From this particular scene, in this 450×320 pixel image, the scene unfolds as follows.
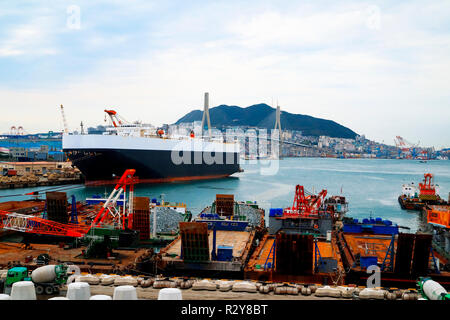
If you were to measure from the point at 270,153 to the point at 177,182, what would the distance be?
347 ft

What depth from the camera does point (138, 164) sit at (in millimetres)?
39781

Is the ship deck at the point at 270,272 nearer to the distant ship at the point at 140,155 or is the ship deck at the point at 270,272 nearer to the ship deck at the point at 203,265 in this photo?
the ship deck at the point at 203,265

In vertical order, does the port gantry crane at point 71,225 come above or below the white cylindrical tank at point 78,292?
below

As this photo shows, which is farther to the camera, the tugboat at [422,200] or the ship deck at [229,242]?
the tugboat at [422,200]

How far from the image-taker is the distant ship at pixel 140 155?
124 feet

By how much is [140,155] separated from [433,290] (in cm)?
3579

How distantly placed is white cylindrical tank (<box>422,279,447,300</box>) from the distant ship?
34.5m

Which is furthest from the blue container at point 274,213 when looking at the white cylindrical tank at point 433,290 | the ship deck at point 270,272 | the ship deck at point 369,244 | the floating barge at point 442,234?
the white cylindrical tank at point 433,290

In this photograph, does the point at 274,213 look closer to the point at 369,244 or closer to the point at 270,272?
the point at 369,244

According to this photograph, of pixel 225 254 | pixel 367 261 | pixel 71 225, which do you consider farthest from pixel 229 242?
pixel 71 225

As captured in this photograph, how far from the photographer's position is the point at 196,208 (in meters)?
29.4

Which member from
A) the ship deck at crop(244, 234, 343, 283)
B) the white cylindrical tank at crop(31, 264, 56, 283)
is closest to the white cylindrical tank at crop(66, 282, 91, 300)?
the white cylindrical tank at crop(31, 264, 56, 283)
